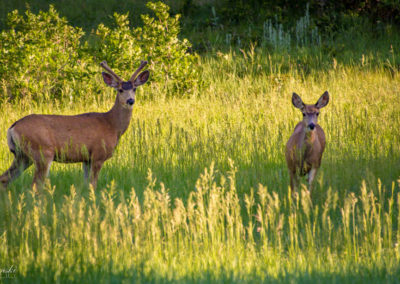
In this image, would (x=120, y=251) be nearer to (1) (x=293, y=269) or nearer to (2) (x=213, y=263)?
(2) (x=213, y=263)

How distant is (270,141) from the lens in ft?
28.9

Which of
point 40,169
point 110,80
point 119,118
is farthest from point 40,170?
point 110,80

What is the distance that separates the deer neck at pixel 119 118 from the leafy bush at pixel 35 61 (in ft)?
11.3

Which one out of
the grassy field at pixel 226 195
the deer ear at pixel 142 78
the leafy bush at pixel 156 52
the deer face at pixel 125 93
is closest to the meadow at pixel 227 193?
the grassy field at pixel 226 195

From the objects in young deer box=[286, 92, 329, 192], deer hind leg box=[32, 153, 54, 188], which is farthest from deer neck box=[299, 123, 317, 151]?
deer hind leg box=[32, 153, 54, 188]

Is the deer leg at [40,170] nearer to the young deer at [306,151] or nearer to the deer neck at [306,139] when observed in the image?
the young deer at [306,151]

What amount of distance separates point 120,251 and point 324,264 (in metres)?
1.56

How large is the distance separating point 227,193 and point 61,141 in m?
2.98

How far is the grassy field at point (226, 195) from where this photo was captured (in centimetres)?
454

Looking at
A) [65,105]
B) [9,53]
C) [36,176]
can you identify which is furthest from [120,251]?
[9,53]

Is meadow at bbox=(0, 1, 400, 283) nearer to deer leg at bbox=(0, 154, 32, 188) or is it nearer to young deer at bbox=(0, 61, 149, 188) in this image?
deer leg at bbox=(0, 154, 32, 188)

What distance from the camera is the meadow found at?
4.54m

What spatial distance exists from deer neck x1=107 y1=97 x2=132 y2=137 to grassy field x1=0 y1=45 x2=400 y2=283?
54cm

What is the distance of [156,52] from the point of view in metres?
12.6
